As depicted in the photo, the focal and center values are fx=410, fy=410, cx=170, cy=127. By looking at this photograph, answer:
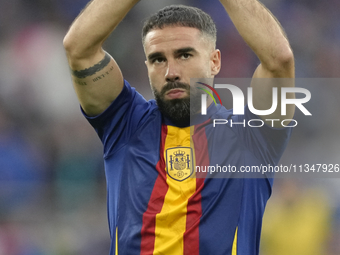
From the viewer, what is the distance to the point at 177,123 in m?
2.22

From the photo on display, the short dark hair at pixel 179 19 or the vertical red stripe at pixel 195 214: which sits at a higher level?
the short dark hair at pixel 179 19

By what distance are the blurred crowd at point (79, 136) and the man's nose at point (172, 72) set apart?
3015 millimetres

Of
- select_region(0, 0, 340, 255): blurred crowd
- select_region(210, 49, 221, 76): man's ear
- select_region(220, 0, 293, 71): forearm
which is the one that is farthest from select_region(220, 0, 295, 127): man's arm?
select_region(0, 0, 340, 255): blurred crowd

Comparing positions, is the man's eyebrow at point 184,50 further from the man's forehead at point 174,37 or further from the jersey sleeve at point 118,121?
the jersey sleeve at point 118,121

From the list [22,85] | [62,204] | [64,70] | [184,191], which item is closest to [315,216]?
[62,204]

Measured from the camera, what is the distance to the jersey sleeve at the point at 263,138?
6.74 feet

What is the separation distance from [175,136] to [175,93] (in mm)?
233

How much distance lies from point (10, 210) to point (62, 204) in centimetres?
58

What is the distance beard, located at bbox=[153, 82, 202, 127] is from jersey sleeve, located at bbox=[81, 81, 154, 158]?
142 mm

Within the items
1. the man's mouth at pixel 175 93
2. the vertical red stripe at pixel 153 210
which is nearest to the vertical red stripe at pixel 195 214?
the vertical red stripe at pixel 153 210

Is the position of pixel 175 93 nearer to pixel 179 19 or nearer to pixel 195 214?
pixel 179 19

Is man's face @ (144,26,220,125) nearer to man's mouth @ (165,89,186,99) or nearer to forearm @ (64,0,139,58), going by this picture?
man's mouth @ (165,89,186,99)

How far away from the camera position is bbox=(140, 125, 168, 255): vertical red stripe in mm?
1950

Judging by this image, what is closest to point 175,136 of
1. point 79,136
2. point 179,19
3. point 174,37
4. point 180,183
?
point 180,183
